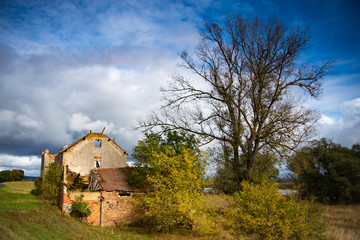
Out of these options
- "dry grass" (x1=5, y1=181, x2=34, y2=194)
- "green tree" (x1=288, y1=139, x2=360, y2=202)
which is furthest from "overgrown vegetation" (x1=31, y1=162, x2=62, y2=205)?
"green tree" (x1=288, y1=139, x2=360, y2=202)

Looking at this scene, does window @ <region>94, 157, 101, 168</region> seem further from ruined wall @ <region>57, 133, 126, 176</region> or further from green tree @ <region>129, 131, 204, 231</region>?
green tree @ <region>129, 131, 204, 231</region>

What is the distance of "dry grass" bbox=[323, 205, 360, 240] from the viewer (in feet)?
42.4

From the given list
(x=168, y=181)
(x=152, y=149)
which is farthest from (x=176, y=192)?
(x=152, y=149)

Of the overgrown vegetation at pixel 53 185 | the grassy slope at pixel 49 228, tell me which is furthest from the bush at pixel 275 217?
the overgrown vegetation at pixel 53 185

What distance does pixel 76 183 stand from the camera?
2617 centimetres

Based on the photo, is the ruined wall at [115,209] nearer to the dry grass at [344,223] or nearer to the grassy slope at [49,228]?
the grassy slope at [49,228]

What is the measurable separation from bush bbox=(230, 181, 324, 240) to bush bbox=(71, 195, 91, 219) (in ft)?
33.5

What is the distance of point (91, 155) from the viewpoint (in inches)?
1188

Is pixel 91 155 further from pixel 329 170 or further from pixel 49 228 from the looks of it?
pixel 329 170

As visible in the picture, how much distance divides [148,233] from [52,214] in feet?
21.0

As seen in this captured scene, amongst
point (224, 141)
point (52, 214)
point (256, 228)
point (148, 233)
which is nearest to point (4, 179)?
point (52, 214)

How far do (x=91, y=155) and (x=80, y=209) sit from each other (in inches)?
520

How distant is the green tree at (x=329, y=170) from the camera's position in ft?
41.3

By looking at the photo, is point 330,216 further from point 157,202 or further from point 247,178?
point 157,202
